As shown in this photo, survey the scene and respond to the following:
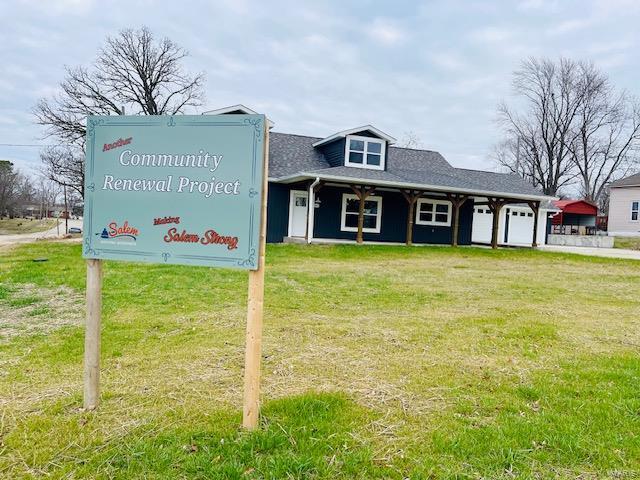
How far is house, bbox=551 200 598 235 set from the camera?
32.8m

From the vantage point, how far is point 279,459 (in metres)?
2.27

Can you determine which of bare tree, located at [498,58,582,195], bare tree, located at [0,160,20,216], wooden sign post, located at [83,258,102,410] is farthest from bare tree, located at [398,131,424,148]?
bare tree, located at [0,160,20,216]

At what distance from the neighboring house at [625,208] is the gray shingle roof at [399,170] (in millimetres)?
12212

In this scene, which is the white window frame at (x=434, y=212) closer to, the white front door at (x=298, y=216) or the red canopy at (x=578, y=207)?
the white front door at (x=298, y=216)

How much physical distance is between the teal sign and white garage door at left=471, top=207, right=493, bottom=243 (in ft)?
68.5

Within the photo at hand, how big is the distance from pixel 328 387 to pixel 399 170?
1726 cm

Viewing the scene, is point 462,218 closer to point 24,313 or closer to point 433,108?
point 433,108

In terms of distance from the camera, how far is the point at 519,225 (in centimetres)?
2362

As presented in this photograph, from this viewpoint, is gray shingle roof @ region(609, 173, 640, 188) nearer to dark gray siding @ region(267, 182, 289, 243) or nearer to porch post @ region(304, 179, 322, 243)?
porch post @ region(304, 179, 322, 243)

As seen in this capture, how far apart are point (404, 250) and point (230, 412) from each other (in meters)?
13.2

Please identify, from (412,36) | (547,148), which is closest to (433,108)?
(547,148)

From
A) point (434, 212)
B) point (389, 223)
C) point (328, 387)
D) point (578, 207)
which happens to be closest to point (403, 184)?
point (389, 223)

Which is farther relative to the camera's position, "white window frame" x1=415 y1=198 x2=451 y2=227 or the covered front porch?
"white window frame" x1=415 y1=198 x2=451 y2=227

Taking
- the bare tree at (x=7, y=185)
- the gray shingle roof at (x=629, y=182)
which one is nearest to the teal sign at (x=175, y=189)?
the gray shingle roof at (x=629, y=182)
